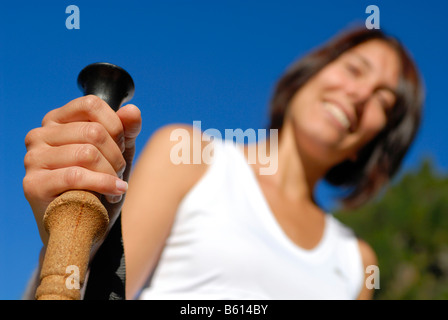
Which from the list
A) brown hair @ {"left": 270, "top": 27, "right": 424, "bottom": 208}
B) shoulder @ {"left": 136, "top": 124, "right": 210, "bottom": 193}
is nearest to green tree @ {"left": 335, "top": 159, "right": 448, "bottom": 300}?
brown hair @ {"left": 270, "top": 27, "right": 424, "bottom": 208}

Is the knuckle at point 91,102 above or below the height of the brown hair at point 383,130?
below

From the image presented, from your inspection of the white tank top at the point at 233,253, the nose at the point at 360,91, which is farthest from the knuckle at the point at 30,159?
the nose at the point at 360,91

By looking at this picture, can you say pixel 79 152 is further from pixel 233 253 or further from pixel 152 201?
pixel 233 253

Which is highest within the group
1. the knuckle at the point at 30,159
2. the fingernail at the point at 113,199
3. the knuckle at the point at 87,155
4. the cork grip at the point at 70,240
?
the knuckle at the point at 30,159

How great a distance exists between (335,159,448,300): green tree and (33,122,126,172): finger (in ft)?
47.2

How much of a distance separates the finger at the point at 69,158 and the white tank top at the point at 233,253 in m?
0.91

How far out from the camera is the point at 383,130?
3146 millimetres

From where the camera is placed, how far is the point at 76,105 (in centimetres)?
108

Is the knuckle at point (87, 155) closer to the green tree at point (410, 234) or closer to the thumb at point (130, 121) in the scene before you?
the thumb at point (130, 121)

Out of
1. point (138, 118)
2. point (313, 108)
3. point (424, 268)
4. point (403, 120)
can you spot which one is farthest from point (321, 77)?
point (424, 268)

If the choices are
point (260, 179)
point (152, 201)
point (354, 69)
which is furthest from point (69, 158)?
point (354, 69)

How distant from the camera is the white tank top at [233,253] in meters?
1.95

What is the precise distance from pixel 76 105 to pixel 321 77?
2.02m

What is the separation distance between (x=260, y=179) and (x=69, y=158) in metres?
1.68
